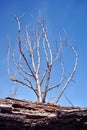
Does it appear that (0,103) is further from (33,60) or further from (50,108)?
(33,60)

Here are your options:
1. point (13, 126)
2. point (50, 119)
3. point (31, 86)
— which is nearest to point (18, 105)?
point (13, 126)

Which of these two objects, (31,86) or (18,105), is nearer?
(18,105)

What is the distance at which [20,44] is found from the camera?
11.4 m

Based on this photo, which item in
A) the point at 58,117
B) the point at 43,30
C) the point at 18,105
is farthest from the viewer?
the point at 43,30

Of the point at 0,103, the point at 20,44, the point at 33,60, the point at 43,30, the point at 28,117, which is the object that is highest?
the point at 43,30

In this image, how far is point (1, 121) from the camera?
5148 mm

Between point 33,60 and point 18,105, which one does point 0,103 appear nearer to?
point 18,105

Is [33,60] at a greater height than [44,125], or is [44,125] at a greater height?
[33,60]

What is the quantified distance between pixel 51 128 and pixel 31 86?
5818mm

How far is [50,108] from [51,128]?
1.28 meters

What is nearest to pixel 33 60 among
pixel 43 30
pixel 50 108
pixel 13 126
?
pixel 43 30

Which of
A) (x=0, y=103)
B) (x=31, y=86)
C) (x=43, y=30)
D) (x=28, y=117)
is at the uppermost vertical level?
(x=43, y=30)

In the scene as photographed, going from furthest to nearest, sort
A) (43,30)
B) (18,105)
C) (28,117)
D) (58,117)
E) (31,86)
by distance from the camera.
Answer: (43,30) → (31,86) → (18,105) → (28,117) → (58,117)

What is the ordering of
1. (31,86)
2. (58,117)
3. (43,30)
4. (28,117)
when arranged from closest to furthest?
(58,117) < (28,117) < (31,86) < (43,30)
